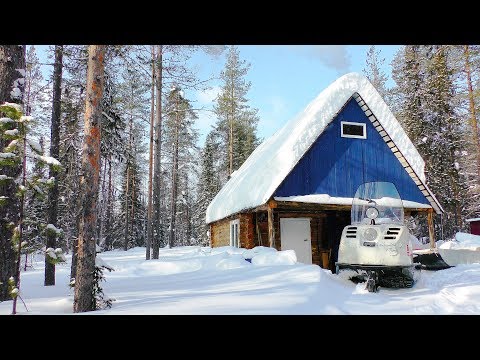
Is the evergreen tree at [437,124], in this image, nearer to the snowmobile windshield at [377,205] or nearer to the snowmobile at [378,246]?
the snowmobile windshield at [377,205]

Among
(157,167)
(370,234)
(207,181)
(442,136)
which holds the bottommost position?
(370,234)

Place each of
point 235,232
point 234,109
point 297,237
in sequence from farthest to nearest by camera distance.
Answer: point 234,109, point 235,232, point 297,237

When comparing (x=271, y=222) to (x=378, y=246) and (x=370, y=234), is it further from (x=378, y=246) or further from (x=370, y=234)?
(x=378, y=246)

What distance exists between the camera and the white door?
→ 49.4 ft

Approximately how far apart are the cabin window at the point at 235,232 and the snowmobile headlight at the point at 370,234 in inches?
335

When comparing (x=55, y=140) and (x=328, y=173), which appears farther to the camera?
(x=328, y=173)

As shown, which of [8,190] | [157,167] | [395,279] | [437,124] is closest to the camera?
[8,190]

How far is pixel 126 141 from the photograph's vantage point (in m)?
24.4

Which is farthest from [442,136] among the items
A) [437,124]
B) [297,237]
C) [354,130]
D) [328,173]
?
[297,237]

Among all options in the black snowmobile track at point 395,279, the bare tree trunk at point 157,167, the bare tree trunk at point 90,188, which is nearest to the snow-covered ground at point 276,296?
the black snowmobile track at point 395,279

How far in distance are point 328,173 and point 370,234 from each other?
6.02 meters

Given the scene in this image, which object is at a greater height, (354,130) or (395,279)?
(354,130)

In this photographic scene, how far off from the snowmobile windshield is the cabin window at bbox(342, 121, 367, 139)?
5586mm
